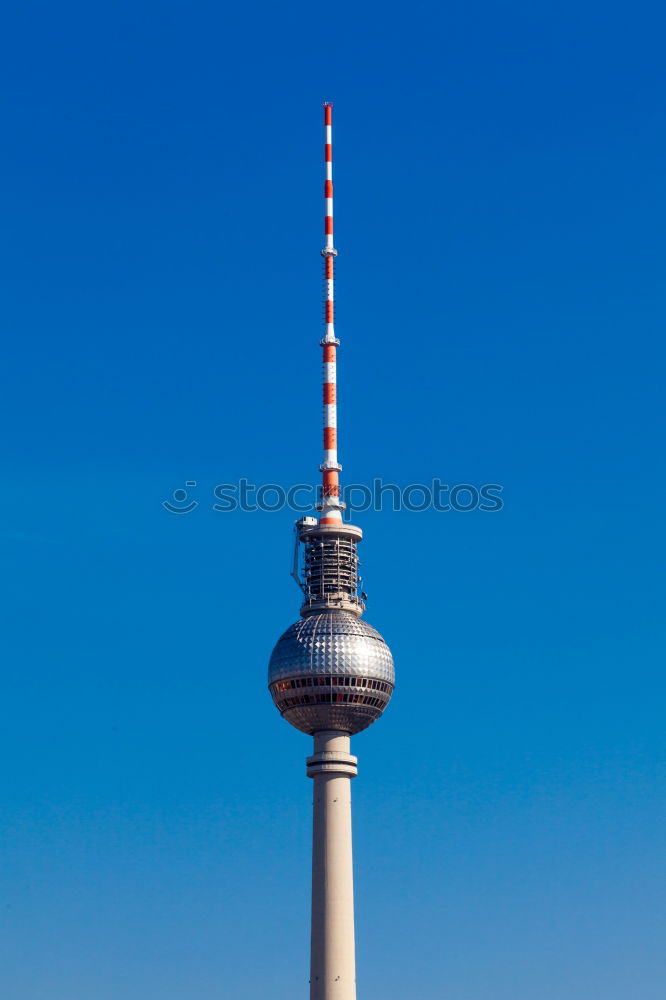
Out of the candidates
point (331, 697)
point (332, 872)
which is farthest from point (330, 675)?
point (332, 872)

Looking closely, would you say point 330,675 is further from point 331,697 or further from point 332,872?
point 332,872

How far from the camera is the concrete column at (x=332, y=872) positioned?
17788cm

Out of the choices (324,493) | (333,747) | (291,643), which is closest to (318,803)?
(333,747)

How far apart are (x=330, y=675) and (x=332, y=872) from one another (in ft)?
73.5

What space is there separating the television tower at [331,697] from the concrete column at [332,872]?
0.11m

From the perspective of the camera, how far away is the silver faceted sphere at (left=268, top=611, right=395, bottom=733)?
186875 millimetres

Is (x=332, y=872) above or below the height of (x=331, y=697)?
below

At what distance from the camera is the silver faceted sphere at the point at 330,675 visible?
18688 cm

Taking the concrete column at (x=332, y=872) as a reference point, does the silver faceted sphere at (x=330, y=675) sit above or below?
above

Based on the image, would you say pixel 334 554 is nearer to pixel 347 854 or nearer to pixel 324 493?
pixel 324 493

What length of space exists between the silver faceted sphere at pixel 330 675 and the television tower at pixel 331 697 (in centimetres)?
12

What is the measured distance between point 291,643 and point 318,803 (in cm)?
1903

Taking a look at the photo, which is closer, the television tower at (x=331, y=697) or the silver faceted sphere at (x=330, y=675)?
the television tower at (x=331, y=697)

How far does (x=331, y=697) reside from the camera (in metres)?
187
